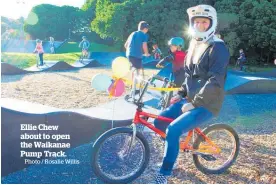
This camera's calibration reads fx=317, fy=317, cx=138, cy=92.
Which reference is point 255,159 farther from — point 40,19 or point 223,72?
point 40,19

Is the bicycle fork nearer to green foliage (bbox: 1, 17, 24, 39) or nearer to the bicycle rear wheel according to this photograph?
the bicycle rear wheel

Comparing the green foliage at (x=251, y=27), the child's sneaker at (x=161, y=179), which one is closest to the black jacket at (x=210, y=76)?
the child's sneaker at (x=161, y=179)

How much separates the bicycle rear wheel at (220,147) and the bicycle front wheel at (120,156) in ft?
2.67

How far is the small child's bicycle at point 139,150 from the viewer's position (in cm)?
389

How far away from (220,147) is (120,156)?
1402mm

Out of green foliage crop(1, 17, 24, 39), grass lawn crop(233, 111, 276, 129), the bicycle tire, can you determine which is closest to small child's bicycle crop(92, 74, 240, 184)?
green foliage crop(1, 17, 24, 39)

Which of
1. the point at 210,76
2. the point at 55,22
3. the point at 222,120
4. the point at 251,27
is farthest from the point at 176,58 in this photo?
the point at 55,22

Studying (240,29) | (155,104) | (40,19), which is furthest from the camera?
(40,19)

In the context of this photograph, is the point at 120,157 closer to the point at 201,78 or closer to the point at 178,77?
the point at 201,78

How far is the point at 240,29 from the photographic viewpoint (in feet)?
89.8

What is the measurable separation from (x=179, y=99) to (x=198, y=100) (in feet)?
1.78

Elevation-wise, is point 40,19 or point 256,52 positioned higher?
point 40,19

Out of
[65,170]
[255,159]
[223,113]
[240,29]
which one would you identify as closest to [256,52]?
[240,29]

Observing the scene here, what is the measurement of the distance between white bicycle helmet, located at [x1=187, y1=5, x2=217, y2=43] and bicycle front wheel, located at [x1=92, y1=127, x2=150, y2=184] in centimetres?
141
